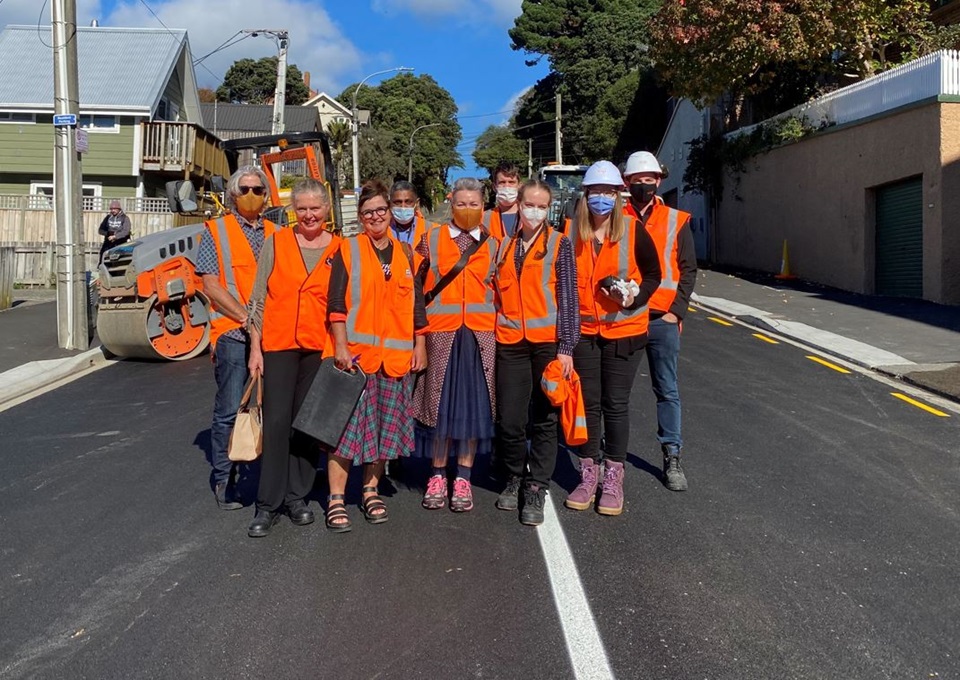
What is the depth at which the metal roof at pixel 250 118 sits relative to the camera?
181ft

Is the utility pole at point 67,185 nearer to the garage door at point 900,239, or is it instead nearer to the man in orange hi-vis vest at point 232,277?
the man in orange hi-vis vest at point 232,277

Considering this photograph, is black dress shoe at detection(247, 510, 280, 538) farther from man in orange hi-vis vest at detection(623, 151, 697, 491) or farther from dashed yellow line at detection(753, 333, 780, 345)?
dashed yellow line at detection(753, 333, 780, 345)

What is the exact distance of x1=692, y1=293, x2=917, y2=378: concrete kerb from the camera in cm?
1126

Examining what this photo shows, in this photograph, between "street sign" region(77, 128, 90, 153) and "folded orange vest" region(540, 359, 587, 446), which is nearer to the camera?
"folded orange vest" region(540, 359, 587, 446)

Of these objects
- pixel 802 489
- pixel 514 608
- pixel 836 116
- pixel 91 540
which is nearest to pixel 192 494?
pixel 91 540

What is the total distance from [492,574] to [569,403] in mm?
1121

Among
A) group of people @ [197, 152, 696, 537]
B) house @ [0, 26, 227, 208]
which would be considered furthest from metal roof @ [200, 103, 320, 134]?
group of people @ [197, 152, 696, 537]

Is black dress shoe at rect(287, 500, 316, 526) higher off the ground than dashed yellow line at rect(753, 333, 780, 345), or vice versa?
dashed yellow line at rect(753, 333, 780, 345)

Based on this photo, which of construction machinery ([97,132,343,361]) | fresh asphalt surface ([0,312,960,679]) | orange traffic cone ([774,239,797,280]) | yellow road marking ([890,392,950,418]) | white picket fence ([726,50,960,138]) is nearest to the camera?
fresh asphalt surface ([0,312,960,679])

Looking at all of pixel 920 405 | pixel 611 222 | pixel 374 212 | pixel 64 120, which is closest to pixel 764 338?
pixel 920 405

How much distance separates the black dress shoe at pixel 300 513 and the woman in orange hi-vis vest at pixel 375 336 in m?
0.13

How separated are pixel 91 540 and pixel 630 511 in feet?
10.2

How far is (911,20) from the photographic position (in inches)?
851

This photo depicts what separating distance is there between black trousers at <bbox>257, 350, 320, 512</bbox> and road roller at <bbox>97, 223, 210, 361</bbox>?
21.3 feet
